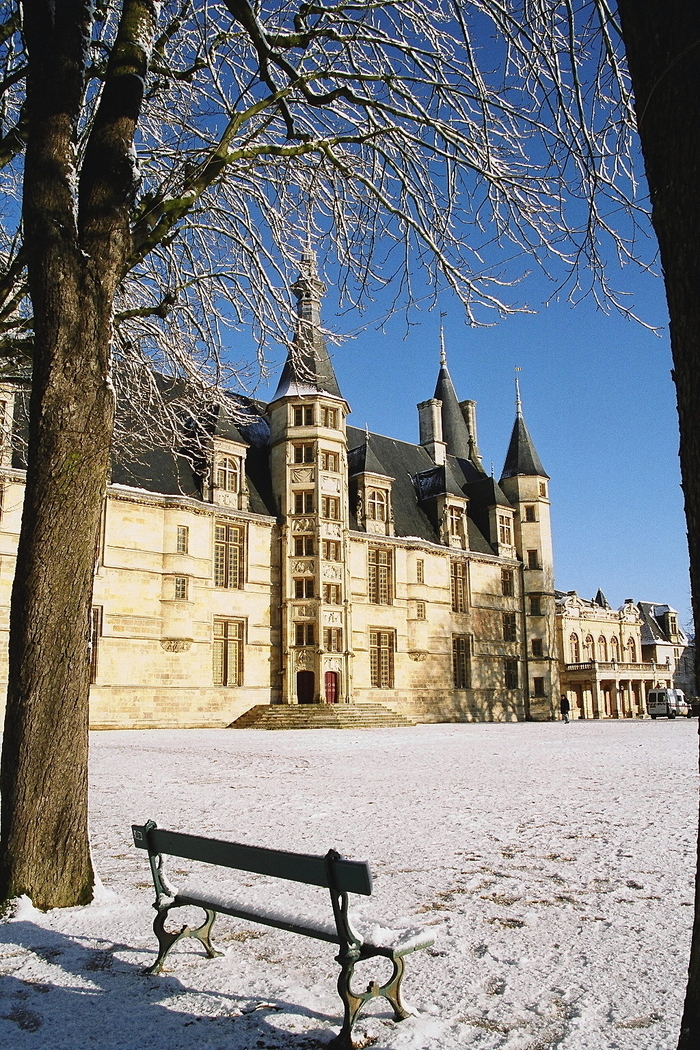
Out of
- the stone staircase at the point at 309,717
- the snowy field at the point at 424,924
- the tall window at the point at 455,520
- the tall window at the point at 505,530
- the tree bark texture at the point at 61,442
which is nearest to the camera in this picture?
the snowy field at the point at 424,924

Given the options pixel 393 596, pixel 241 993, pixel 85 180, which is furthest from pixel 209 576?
pixel 241 993

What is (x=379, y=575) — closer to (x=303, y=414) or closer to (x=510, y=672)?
(x=303, y=414)

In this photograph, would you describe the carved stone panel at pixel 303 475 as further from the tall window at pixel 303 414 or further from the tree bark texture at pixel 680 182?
the tree bark texture at pixel 680 182

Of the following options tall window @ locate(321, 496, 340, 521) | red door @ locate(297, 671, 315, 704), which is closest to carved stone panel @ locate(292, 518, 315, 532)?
tall window @ locate(321, 496, 340, 521)

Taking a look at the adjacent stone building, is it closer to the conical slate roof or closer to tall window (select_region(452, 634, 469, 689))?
tall window (select_region(452, 634, 469, 689))

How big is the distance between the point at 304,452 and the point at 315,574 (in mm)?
4652

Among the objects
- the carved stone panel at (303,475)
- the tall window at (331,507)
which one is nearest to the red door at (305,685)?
the tall window at (331,507)

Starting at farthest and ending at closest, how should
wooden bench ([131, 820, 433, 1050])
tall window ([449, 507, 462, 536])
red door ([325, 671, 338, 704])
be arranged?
tall window ([449, 507, 462, 536]) → red door ([325, 671, 338, 704]) → wooden bench ([131, 820, 433, 1050])

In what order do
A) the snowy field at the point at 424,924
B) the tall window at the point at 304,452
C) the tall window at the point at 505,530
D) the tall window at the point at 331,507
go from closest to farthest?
the snowy field at the point at 424,924 < the tall window at the point at 331,507 < the tall window at the point at 304,452 < the tall window at the point at 505,530

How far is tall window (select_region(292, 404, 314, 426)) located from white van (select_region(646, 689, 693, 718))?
94.3ft

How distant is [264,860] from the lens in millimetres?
3756

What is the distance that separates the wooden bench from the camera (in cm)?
329

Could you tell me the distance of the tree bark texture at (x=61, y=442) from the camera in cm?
515

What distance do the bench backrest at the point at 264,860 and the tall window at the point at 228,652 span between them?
942 inches
